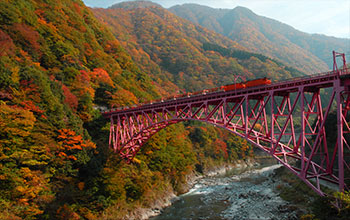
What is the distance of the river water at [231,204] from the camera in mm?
23828

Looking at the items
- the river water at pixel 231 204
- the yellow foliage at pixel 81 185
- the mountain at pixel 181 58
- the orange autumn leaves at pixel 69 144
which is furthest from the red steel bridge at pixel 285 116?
the mountain at pixel 181 58

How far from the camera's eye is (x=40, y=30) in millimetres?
37188

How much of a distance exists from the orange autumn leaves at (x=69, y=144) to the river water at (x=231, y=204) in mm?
11317

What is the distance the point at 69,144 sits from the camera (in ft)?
74.9

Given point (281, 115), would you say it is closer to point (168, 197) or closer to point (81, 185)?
point (81, 185)

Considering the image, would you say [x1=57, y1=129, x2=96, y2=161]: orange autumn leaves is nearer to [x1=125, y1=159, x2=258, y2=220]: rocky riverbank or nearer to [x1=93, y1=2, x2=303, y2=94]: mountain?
[x1=125, y1=159, x2=258, y2=220]: rocky riverbank

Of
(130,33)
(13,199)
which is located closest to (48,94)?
(13,199)

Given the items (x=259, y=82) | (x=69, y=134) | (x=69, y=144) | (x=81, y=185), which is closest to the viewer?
(x=259, y=82)

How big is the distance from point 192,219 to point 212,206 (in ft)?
15.0

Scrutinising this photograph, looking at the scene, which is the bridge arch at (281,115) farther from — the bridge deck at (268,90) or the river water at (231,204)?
the river water at (231,204)

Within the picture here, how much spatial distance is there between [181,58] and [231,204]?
87.7 m

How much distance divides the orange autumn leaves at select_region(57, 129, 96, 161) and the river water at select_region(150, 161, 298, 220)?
37.1 feet

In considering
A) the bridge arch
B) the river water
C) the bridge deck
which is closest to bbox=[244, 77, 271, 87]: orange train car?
the bridge deck

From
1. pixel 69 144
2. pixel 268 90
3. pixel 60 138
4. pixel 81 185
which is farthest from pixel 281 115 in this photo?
pixel 60 138
